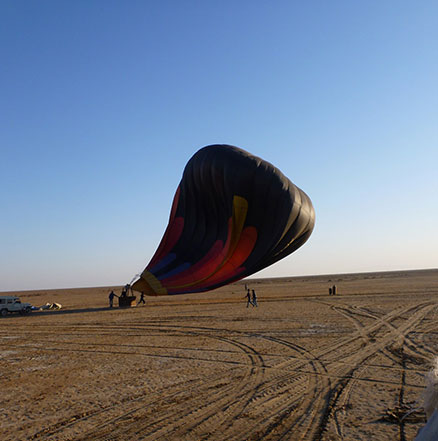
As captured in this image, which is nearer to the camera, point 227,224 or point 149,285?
point 227,224

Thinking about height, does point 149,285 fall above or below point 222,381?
above

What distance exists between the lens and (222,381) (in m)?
9.71

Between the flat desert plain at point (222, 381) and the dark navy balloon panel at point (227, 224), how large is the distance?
6665 mm

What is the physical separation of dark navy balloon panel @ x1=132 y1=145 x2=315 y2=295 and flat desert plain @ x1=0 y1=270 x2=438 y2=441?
6.66 metres

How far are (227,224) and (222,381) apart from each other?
15.8 m

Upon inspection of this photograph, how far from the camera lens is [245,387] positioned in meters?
9.16

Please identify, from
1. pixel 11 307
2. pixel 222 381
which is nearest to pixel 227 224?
pixel 222 381

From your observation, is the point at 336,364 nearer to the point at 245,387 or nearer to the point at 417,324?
the point at 245,387

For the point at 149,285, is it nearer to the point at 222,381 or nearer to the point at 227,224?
the point at 227,224

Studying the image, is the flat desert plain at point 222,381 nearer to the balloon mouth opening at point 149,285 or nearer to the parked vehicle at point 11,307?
the balloon mouth opening at point 149,285

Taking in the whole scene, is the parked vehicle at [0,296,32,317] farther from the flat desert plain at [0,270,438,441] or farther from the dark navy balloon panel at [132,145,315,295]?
the flat desert plain at [0,270,438,441]

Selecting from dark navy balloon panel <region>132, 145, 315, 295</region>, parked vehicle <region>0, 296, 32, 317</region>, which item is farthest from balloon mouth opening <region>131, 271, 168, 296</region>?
parked vehicle <region>0, 296, 32, 317</region>

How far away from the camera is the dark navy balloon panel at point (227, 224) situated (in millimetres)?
23766

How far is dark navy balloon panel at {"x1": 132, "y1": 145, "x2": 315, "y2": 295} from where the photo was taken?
A: 23.8 meters
